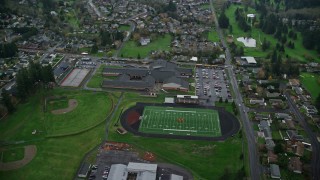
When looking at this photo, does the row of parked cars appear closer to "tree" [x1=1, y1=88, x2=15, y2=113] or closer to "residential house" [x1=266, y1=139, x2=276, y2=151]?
"tree" [x1=1, y1=88, x2=15, y2=113]

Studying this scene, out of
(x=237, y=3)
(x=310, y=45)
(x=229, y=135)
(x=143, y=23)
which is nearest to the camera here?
(x=229, y=135)

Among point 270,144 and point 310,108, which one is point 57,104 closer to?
point 270,144

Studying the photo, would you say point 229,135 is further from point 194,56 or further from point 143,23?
point 143,23

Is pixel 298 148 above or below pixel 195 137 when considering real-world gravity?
below

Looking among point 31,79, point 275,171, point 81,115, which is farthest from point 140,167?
point 31,79

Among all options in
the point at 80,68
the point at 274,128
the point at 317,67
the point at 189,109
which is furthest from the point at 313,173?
the point at 80,68

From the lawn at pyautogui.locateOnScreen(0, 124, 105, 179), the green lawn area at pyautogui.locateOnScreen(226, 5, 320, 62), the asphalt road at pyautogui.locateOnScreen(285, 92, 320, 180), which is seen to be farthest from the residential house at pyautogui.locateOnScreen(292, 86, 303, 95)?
the lawn at pyautogui.locateOnScreen(0, 124, 105, 179)
